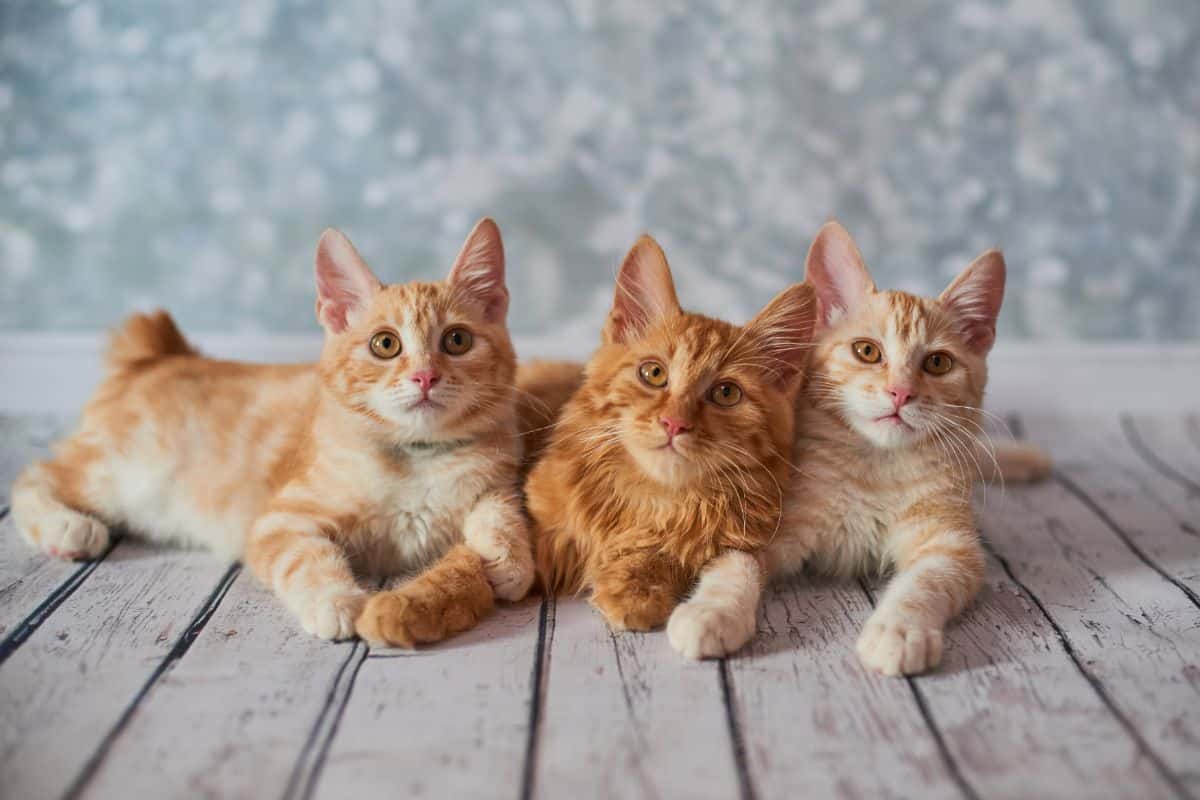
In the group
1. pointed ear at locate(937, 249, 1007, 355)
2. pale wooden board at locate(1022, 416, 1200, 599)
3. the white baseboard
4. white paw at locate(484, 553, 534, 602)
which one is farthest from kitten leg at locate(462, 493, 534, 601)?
the white baseboard

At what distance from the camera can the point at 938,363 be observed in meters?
1.89

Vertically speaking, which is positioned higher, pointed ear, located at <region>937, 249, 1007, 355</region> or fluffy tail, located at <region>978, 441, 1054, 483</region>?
pointed ear, located at <region>937, 249, 1007, 355</region>

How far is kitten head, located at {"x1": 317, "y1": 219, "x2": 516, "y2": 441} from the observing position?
1793 millimetres

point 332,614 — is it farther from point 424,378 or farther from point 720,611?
point 720,611

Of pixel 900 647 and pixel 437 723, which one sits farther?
pixel 900 647

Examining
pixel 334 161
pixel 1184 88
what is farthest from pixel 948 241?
pixel 334 161

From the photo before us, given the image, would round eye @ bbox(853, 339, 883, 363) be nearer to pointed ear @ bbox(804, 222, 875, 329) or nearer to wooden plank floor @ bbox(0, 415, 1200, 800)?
pointed ear @ bbox(804, 222, 875, 329)

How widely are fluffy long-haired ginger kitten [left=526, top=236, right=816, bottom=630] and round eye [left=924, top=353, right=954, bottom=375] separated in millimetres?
230

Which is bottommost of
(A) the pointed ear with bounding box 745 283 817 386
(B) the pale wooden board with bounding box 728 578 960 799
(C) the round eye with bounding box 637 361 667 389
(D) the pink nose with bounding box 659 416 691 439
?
(B) the pale wooden board with bounding box 728 578 960 799

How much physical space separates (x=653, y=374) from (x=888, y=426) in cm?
44

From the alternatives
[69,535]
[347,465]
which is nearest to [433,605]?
[347,465]

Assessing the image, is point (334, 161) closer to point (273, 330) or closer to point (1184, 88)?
point (273, 330)

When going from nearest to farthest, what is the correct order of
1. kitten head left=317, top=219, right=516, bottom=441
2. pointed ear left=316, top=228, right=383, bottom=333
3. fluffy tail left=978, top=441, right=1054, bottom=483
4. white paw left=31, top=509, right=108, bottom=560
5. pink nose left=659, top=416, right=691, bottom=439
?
pink nose left=659, top=416, right=691, bottom=439, kitten head left=317, top=219, right=516, bottom=441, pointed ear left=316, top=228, right=383, bottom=333, white paw left=31, top=509, right=108, bottom=560, fluffy tail left=978, top=441, right=1054, bottom=483

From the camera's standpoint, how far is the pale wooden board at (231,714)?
4.24 ft
